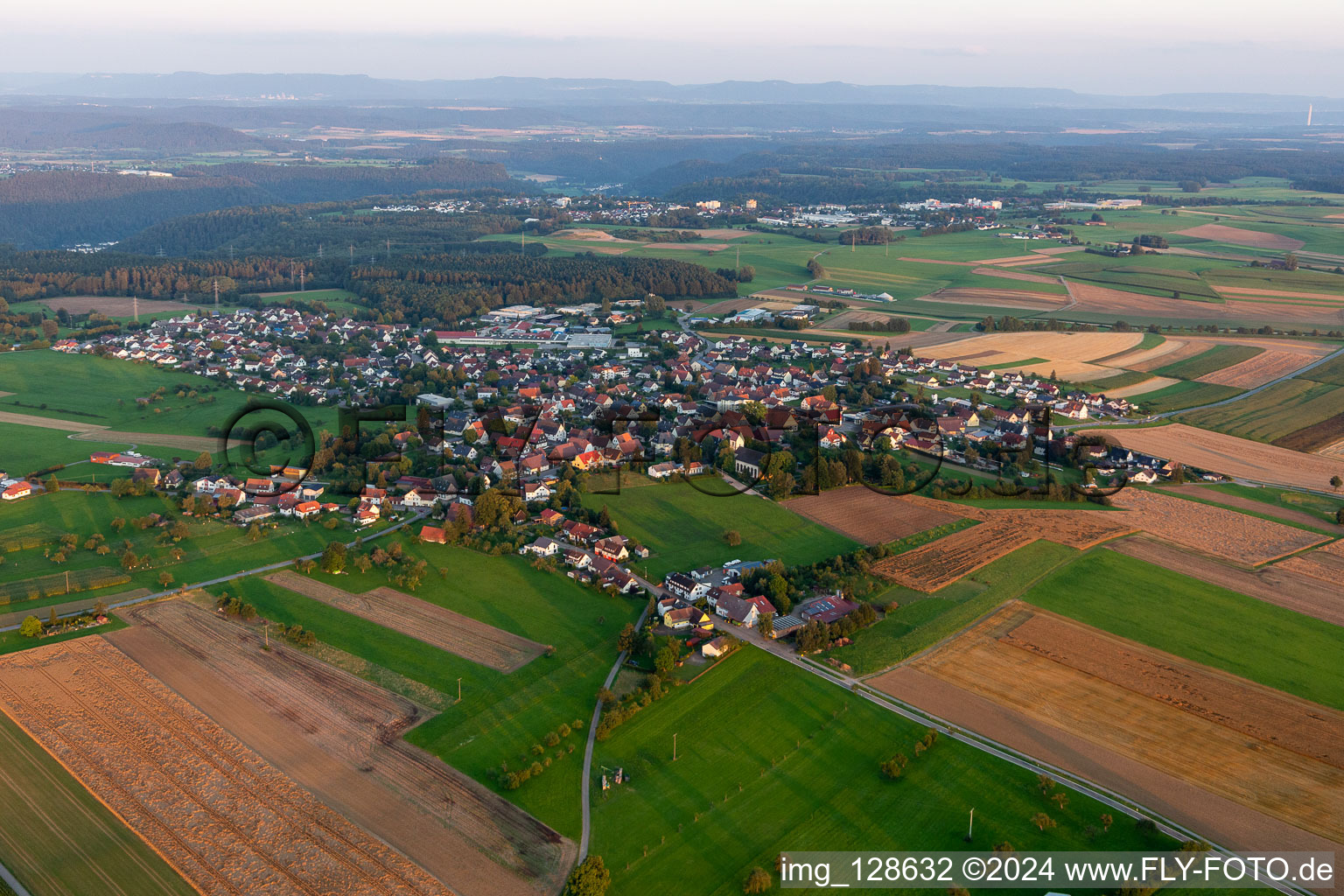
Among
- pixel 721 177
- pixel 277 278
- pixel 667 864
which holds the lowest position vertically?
pixel 667 864

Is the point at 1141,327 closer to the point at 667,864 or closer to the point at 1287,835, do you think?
the point at 1287,835

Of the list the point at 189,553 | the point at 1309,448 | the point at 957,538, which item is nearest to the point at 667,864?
the point at 957,538

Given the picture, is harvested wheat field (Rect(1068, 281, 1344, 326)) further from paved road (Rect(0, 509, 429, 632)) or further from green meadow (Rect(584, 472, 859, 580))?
paved road (Rect(0, 509, 429, 632))

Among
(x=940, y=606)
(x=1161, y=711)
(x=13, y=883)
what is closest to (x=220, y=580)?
(x=13, y=883)

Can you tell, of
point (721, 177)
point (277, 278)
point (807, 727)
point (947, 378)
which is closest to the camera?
point (807, 727)

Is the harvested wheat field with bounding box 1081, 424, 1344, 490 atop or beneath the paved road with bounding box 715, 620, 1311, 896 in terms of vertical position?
atop

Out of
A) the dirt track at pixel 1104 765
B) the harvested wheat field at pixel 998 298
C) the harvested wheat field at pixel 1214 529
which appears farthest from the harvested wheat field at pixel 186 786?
the harvested wheat field at pixel 998 298

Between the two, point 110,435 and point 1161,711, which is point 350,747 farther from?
point 110,435

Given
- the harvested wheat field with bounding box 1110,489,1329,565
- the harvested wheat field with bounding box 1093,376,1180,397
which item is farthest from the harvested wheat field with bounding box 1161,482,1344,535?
the harvested wheat field with bounding box 1093,376,1180,397
